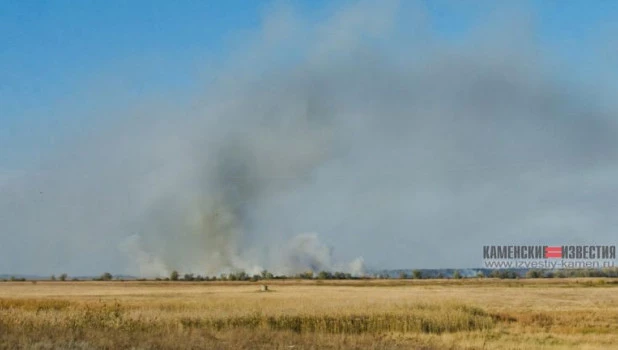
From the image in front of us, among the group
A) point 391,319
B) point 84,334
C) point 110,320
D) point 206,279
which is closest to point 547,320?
point 391,319

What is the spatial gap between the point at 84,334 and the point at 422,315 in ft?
85.6

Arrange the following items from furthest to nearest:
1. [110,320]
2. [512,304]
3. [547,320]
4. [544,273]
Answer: [544,273] < [512,304] < [547,320] < [110,320]

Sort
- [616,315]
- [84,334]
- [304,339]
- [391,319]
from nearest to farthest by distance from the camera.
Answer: [84,334], [304,339], [391,319], [616,315]

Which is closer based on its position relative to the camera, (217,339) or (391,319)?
(217,339)

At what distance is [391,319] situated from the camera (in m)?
40.1

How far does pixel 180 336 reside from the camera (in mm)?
20672

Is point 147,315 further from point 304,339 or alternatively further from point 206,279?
point 206,279

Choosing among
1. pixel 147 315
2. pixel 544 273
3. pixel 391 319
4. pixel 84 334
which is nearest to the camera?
pixel 84 334

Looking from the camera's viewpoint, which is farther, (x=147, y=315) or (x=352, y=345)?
(x=147, y=315)

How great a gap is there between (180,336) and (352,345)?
5.33 meters

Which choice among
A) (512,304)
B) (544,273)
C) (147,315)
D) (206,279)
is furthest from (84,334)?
(544,273)

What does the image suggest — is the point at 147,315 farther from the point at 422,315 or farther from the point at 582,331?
the point at 582,331

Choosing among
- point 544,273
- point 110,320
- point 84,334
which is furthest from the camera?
point 544,273

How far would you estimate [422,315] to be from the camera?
137 feet
